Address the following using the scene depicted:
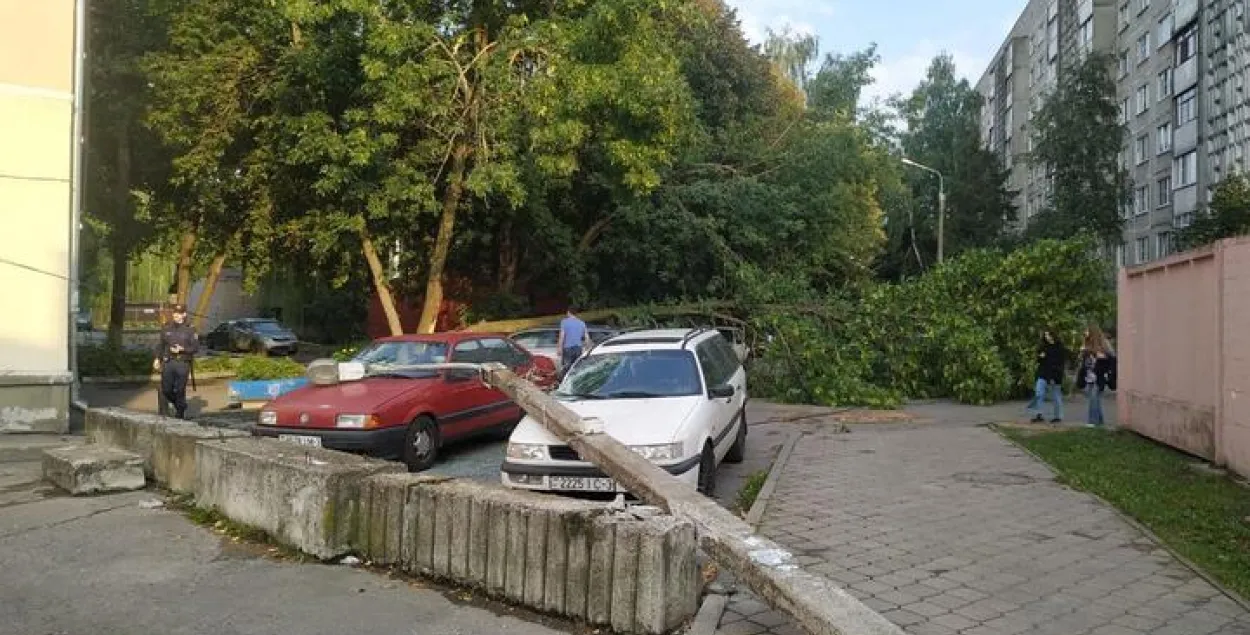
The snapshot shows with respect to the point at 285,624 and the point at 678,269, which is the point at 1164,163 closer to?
the point at 678,269

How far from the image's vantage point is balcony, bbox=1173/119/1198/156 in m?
38.0

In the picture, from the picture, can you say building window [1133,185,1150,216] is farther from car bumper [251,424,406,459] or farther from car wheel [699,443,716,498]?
car bumper [251,424,406,459]

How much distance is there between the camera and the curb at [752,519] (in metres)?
5.00

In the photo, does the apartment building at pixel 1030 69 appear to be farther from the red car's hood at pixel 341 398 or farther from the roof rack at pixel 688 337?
the red car's hood at pixel 341 398

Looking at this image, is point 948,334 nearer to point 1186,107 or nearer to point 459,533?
point 459,533

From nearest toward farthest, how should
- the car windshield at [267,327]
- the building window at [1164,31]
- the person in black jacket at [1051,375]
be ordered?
the person in black jacket at [1051,375]
the car windshield at [267,327]
the building window at [1164,31]

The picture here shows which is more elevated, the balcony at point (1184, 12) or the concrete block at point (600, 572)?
the balcony at point (1184, 12)

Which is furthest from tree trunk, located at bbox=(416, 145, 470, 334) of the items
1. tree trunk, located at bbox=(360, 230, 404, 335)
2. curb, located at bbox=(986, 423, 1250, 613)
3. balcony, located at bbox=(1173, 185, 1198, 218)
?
balcony, located at bbox=(1173, 185, 1198, 218)

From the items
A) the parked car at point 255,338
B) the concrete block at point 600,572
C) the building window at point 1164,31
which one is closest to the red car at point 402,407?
the concrete block at point 600,572

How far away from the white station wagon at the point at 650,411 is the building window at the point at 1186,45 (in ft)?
119

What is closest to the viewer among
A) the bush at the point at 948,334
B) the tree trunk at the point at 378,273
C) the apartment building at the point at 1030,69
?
the bush at the point at 948,334

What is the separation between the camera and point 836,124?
28812mm

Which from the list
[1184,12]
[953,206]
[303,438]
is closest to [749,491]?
[303,438]

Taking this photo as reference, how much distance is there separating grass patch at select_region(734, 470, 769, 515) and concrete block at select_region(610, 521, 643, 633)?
3.30 metres
